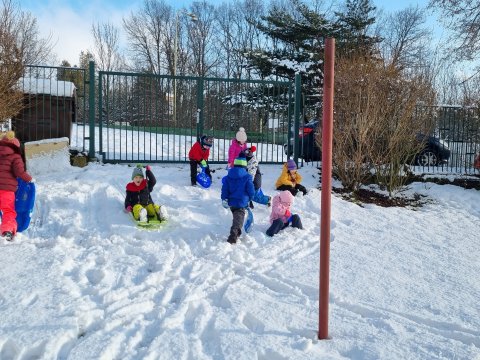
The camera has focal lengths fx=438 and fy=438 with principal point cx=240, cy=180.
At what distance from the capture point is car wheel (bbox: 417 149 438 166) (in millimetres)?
11273

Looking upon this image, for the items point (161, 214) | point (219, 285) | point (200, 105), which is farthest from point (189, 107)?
point (219, 285)

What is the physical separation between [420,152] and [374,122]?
8.92ft

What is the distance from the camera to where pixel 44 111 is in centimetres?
960

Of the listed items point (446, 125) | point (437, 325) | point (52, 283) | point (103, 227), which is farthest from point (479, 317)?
point (446, 125)

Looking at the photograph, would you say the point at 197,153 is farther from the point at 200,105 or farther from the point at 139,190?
the point at 139,190

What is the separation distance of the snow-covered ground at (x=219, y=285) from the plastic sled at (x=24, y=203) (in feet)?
0.48

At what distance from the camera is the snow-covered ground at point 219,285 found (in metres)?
3.25

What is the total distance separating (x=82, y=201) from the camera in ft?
23.2

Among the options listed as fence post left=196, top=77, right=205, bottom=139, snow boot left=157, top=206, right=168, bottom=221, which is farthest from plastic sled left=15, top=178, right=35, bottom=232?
fence post left=196, top=77, right=205, bottom=139

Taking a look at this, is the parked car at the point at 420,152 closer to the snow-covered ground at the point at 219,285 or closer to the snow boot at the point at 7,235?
the snow-covered ground at the point at 219,285

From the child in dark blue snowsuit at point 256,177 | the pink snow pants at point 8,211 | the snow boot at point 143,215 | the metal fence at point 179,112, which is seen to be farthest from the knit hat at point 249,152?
the pink snow pants at point 8,211

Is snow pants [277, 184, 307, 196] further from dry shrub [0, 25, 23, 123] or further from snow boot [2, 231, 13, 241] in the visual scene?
dry shrub [0, 25, 23, 123]

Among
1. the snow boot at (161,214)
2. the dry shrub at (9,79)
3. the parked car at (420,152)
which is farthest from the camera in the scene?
the parked car at (420,152)

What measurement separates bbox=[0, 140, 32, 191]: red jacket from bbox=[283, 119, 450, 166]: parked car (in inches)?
235
